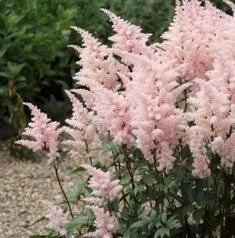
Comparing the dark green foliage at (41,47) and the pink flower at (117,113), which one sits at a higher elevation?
the pink flower at (117,113)

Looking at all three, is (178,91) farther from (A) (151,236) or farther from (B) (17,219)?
(B) (17,219)

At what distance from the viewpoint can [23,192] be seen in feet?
20.1

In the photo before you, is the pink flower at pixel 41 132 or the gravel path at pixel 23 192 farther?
the gravel path at pixel 23 192

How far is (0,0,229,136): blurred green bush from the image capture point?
7121 mm

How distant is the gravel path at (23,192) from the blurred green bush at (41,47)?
38 centimetres

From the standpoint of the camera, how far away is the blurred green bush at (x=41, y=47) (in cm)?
712

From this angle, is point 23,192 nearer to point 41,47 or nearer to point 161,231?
point 41,47

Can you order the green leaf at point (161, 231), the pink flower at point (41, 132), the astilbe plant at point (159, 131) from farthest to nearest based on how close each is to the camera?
the pink flower at point (41, 132), the green leaf at point (161, 231), the astilbe plant at point (159, 131)

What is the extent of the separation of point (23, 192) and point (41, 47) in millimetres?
1818

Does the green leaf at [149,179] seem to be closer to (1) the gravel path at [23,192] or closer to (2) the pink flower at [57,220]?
(2) the pink flower at [57,220]

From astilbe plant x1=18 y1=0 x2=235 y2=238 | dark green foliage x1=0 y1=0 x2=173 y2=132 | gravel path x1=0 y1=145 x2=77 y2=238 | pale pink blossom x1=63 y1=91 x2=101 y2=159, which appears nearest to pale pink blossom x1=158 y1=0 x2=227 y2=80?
astilbe plant x1=18 y1=0 x2=235 y2=238

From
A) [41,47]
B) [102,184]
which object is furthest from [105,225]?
[41,47]

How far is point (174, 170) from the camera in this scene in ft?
11.8

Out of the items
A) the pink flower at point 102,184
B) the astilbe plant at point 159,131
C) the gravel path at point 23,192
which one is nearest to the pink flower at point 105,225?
the astilbe plant at point 159,131
